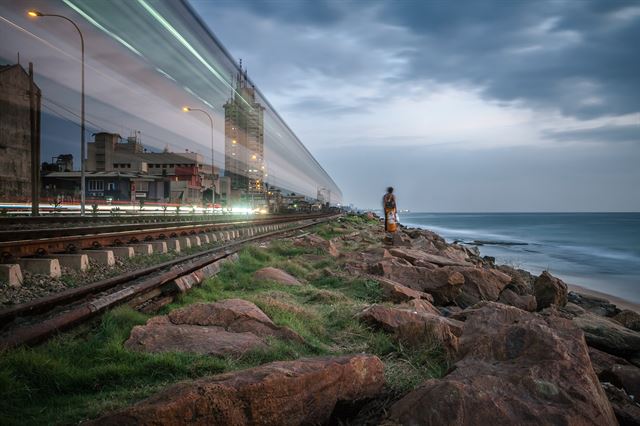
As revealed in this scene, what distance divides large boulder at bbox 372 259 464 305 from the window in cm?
5060

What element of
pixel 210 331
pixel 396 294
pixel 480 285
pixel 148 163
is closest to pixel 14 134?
pixel 148 163

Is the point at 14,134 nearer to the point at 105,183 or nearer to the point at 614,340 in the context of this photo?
the point at 105,183

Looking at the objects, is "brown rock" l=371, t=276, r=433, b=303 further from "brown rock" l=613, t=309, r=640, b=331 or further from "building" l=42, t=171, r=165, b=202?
"building" l=42, t=171, r=165, b=202

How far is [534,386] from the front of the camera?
2855 mm

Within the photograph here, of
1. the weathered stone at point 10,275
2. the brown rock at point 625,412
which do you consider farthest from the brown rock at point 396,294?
the weathered stone at point 10,275

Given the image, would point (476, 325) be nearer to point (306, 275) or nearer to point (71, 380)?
point (71, 380)

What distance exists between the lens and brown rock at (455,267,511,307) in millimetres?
10036

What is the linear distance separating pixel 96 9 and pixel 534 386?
13794 millimetres

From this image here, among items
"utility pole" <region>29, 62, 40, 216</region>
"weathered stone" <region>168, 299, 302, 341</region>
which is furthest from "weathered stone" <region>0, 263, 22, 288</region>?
"utility pole" <region>29, 62, 40, 216</region>

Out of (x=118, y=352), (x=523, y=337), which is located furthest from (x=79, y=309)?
(x=523, y=337)

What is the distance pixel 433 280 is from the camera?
9320mm

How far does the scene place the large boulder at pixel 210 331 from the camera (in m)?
4.25

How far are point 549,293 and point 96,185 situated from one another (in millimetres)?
51932

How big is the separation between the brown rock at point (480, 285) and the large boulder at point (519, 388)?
643 cm
